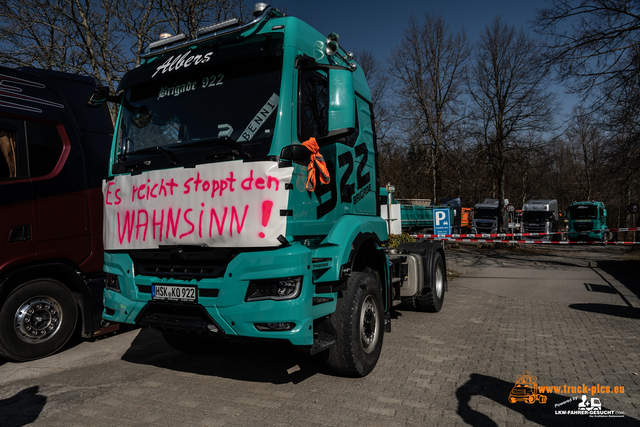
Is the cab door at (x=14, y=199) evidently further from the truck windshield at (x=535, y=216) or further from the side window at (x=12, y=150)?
the truck windshield at (x=535, y=216)

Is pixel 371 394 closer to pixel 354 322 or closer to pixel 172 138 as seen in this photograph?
pixel 354 322

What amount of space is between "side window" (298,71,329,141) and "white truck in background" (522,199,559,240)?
1267 inches

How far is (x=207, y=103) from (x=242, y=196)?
3.57ft

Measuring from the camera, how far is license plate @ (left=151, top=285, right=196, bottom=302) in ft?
12.3

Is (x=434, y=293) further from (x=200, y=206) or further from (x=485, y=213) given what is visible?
(x=485, y=213)

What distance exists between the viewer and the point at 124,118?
14.9 ft

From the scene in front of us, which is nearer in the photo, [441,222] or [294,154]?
[294,154]

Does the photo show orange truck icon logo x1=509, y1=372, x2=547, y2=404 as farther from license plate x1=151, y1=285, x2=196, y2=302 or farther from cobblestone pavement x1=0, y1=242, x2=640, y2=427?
license plate x1=151, y1=285, x2=196, y2=302

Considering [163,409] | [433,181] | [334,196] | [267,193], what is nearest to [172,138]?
[267,193]

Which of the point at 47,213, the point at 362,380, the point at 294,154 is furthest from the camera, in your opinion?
the point at 47,213

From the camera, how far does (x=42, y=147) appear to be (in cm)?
576

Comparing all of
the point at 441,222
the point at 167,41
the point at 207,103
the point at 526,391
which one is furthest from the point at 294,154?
the point at 441,222

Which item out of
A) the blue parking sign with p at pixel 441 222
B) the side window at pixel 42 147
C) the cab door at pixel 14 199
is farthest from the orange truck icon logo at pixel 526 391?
the blue parking sign with p at pixel 441 222

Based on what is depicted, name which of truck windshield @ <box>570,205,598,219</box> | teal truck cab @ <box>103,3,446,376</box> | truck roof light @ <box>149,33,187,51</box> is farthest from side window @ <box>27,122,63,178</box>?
truck windshield @ <box>570,205,598,219</box>
